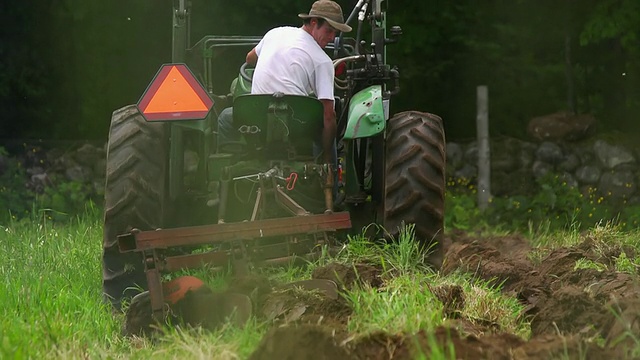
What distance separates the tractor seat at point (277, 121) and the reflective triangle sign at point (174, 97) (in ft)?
0.98

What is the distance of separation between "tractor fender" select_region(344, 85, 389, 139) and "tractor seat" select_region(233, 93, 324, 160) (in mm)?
172

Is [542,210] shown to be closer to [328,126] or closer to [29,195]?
[29,195]

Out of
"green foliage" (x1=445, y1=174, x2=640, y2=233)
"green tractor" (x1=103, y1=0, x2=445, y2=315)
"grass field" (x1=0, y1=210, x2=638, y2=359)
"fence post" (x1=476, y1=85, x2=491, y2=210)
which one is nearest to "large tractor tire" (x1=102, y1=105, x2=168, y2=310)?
"green tractor" (x1=103, y1=0, x2=445, y2=315)

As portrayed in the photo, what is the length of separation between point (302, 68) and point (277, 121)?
40 cm

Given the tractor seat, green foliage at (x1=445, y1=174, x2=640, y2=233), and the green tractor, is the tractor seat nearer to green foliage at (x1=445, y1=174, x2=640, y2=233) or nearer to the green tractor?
the green tractor

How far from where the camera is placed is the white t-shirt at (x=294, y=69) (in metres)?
6.61

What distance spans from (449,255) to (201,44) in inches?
81.2

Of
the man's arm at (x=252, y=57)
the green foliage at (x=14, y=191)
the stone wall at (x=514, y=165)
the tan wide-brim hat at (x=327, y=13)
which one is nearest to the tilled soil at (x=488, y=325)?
the tan wide-brim hat at (x=327, y=13)

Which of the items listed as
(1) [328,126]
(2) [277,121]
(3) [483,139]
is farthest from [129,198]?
(3) [483,139]

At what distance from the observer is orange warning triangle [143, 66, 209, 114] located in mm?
6078

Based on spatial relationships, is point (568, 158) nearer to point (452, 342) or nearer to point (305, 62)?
point (305, 62)

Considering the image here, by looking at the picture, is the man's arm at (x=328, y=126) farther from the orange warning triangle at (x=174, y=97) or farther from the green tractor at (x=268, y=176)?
the orange warning triangle at (x=174, y=97)

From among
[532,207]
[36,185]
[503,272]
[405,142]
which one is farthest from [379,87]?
[36,185]

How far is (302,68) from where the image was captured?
664cm
